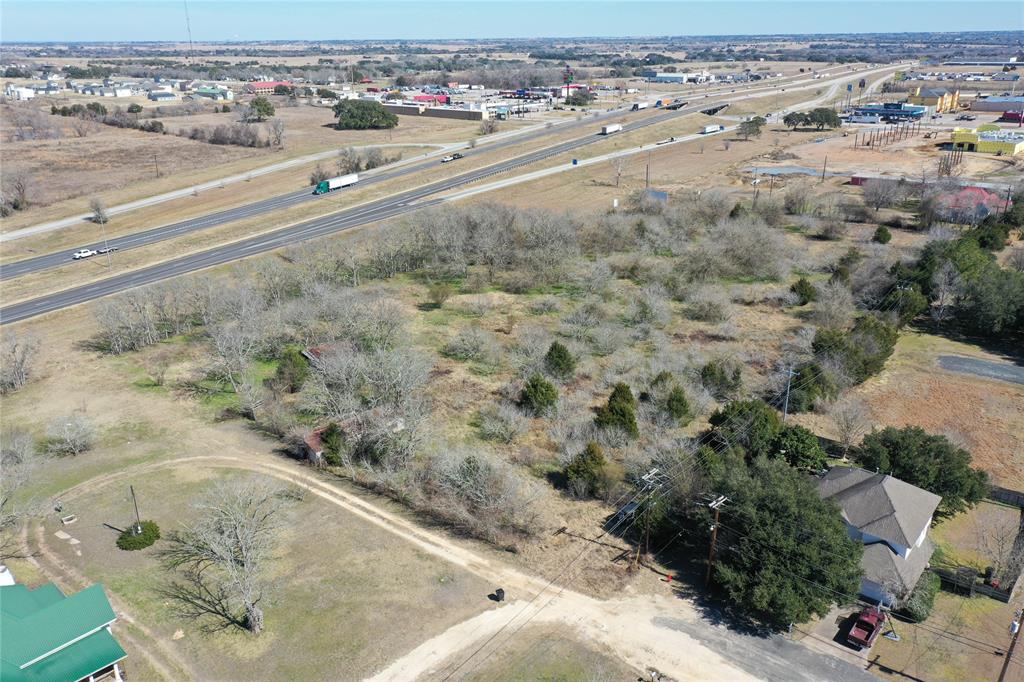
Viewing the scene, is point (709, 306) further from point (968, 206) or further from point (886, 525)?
point (968, 206)

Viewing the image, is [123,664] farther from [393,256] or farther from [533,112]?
[533,112]

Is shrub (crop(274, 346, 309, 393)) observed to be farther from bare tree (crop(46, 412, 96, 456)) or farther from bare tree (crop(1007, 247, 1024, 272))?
bare tree (crop(1007, 247, 1024, 272))

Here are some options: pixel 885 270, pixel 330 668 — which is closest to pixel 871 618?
pixel 330 668

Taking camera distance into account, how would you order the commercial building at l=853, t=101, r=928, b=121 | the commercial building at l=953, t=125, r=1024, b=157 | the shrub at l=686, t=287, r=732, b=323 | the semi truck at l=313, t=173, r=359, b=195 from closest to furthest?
the shrub at l=686, t=287, r=732, b=323 → the semi truck at l=313, t=173, r=359, b=195 → the commercial building at l=953, t=125, r=1024, b=157 → the commercial building at l=853, t=101, r=928, b=121

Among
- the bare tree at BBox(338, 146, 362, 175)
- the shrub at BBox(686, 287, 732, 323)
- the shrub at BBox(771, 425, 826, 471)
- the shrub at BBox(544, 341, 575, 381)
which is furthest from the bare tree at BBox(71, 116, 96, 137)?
the shrub at BBox(771, 425, 826, 471)

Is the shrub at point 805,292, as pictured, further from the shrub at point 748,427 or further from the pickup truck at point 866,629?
the pickup truck at point 866,629

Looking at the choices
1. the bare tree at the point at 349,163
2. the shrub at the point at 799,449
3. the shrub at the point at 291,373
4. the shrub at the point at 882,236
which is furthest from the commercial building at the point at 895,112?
the shrub at the point at 291,373
